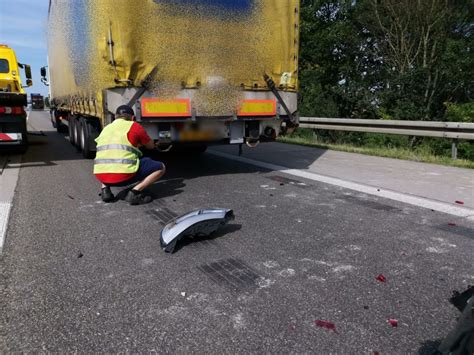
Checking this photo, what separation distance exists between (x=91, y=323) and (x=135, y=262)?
971 mm

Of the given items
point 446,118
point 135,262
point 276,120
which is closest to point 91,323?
point 135,262

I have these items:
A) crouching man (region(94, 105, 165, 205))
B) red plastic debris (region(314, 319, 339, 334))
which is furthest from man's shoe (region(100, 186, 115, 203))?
red plastic debris (region(314, 319, 339, 334))

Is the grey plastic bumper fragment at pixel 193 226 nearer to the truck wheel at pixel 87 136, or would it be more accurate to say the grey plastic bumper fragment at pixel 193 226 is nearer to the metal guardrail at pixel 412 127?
the truck wheel at pixel 87 136

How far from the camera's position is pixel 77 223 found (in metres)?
4.72

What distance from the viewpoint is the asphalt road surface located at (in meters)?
2.53

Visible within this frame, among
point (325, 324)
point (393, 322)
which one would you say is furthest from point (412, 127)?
point (325, 324)

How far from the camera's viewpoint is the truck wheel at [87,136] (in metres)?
8.66

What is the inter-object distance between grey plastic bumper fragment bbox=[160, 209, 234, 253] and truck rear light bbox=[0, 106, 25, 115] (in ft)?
22.5

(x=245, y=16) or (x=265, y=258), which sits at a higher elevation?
(x=245, y=16)

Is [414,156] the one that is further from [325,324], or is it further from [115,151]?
[325,324]

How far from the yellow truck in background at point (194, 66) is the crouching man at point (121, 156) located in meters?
0.52

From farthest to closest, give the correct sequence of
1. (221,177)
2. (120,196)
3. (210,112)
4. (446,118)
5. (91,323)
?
(446,118) → (221,177) → (210,112) → (120,196) → (91,323)

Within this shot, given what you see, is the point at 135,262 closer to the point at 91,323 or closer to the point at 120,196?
the point at 91,323

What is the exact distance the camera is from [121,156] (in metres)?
5.51
